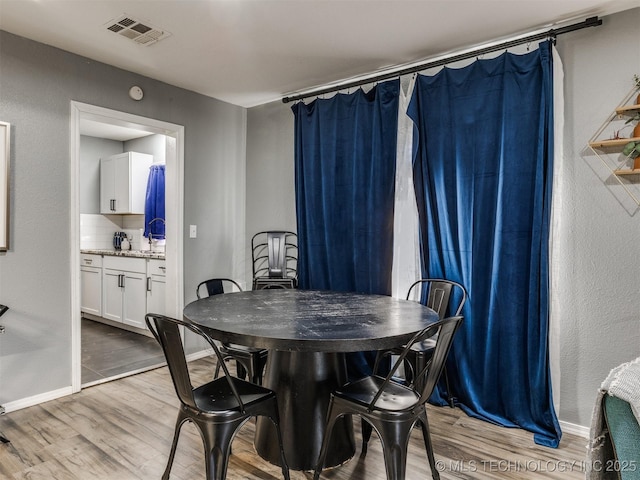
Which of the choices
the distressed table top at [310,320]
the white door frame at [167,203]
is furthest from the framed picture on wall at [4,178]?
the distressed table top at [310,320]

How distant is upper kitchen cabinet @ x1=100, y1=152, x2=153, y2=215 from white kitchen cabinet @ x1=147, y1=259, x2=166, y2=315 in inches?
52.2

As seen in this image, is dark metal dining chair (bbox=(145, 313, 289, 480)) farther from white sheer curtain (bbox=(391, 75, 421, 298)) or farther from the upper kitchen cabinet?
the upper kitchen cabinet

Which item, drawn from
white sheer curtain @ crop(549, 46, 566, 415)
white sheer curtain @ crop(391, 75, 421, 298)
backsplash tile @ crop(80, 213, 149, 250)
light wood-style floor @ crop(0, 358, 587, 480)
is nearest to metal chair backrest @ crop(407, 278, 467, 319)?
white sheer curtain @ crop(391, 75, 421, 298)

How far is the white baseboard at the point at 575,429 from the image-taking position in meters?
2.45

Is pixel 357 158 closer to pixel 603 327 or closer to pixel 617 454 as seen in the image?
pixel 603 327

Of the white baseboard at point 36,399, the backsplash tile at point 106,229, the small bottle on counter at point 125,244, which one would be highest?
the backsplash tile at point 106,229

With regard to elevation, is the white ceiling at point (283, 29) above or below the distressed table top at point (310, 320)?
above

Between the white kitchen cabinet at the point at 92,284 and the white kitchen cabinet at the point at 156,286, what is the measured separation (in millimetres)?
976

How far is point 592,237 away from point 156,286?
377cm

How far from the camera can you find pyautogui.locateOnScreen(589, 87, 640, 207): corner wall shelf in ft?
7.50

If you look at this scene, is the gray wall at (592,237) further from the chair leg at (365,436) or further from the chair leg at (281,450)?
the chair leg at (281,450)

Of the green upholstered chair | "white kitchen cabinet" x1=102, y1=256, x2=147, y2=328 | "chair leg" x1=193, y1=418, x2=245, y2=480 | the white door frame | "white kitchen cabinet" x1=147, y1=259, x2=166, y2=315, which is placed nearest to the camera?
the green upholstered chair

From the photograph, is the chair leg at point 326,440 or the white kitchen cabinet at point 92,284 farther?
the white kitchen cabinet at point 92,284

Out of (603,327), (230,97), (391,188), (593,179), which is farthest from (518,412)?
(230,97)
